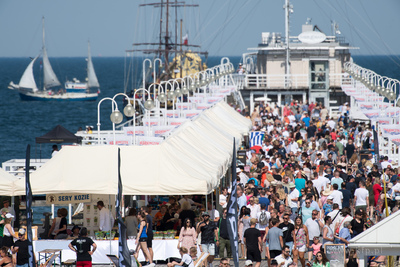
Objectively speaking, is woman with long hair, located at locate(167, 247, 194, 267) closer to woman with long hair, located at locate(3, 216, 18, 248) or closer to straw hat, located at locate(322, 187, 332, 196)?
woman with long hair, located at locate(3, 216, 18, 248)

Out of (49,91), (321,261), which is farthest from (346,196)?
(49,91)

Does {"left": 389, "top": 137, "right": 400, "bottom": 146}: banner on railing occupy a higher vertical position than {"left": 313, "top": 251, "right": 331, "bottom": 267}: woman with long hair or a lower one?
higher

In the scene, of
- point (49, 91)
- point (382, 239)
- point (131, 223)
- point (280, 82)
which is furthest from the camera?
point (49, 91)

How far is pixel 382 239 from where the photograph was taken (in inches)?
388

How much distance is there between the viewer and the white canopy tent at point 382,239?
984 centimetres

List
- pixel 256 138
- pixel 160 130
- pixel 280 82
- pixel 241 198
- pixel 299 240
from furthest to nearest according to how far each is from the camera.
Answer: pixel 280 82 → pixel 256 138 → pixel 160 130 → pixel 241 198 → pixel 299 240

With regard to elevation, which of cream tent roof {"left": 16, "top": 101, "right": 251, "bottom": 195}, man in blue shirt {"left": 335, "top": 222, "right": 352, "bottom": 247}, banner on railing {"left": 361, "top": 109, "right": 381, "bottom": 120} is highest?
banner on railing {"left": 361, "top": 109, "right": 381, "bottom": 120}

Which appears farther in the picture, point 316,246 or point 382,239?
point 316,246

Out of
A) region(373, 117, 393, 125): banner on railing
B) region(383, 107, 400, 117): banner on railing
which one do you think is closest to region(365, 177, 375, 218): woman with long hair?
region(373, 117, 393, 125): banner on railing

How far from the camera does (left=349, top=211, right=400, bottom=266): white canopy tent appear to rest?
9836 millimetres

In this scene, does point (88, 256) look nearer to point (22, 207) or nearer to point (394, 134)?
point (22, 207)

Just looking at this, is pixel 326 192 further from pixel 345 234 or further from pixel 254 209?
pixel 345 234

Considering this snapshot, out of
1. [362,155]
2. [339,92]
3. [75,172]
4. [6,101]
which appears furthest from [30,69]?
[75,172]

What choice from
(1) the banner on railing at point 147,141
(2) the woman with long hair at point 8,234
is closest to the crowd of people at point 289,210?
(1) the banner on railing at point 147,141
